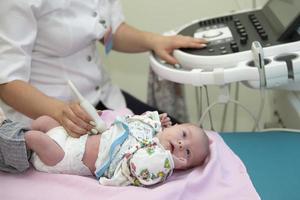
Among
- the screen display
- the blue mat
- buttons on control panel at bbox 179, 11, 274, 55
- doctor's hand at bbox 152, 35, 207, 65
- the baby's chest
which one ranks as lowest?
the blue mat

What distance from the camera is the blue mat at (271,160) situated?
36.0 inches

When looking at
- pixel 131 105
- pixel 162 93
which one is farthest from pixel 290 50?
pixel 131 105

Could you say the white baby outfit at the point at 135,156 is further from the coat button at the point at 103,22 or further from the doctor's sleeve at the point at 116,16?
the doctor's sleeve at the point at 116,16

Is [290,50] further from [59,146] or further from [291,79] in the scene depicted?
[59,146]

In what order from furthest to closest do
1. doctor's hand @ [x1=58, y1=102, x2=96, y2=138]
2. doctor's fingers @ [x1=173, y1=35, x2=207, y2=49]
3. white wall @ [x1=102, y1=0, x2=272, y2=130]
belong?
white wall @ [x1=102, y1=0, x2=272, y2=130] → doctor's fingers @ [x1=173, y1=35, x2=207, y2=49] → doctor's hand @ [x1=58, y1=102, x2=96, y2=138]

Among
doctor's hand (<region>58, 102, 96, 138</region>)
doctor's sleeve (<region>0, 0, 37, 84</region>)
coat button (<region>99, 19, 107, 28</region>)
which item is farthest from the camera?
coat button (<region>99, 19, 107, 28</region>)

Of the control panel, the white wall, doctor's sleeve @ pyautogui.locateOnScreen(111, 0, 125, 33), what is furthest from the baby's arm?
the white wall

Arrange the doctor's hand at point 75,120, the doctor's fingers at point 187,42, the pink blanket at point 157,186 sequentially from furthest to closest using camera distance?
the doctor's fingers at point 187,42
the doctor's hand at point 75,120
the pink blanket at point 157,186

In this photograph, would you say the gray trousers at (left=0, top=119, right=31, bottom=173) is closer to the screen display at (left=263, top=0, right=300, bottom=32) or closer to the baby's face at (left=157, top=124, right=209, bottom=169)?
the baby's face at (left=157, top=124, right=209, bottom=169)

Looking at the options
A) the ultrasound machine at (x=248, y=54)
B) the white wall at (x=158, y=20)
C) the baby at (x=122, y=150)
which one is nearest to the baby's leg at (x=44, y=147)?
the baby at (x=122, y=150)

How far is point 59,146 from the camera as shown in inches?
38.7

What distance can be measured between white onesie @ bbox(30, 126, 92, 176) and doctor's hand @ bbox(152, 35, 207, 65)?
0.38m

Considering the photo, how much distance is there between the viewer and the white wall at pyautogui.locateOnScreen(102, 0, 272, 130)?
1.73 m

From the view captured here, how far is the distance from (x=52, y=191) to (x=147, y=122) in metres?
0.28
